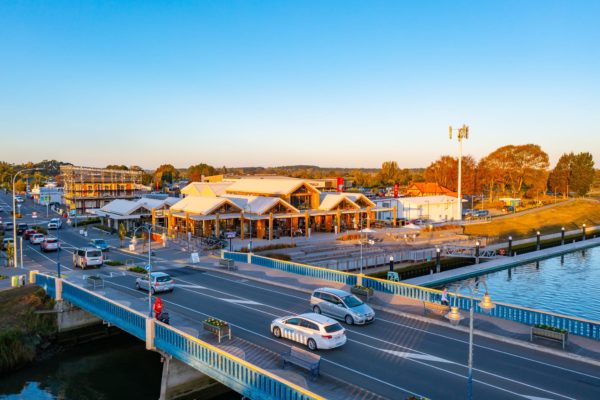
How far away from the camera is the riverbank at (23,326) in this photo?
26.0 m

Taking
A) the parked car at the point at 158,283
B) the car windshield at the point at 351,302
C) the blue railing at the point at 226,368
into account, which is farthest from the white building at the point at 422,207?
the blue railing at the point at 226,368

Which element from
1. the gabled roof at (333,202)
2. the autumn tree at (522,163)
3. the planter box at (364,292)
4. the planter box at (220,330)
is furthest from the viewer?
the autumn tree at (522,163)

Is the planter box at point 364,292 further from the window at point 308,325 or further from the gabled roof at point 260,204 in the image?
the gabled roof at point 260,204

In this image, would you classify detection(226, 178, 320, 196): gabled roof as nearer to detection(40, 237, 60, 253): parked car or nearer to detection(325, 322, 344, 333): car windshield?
detection(40, 237, 60, 253): parked car

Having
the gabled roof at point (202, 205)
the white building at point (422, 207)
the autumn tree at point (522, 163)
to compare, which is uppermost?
the autumn tree at point (522, 163)

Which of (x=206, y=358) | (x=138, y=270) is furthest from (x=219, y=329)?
(x=138, y=270)

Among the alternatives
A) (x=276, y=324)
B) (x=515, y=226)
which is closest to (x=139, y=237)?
(x=276, y=324)

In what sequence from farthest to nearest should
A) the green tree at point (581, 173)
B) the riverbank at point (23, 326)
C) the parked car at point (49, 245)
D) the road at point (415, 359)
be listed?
the green tree at point (581, 173), the parked car at point (49, 245), the riverbank at point (23, 326), the road at point (415, 359)

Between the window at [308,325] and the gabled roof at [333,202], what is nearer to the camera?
the window at [308,325]

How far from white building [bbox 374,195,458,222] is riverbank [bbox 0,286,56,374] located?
187ft

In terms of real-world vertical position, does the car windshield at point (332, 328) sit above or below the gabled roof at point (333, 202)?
below

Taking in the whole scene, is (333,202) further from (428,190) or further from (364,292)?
(428,190)

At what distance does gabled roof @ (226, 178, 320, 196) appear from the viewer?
2607 inches

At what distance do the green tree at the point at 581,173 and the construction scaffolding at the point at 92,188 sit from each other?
112616mm
